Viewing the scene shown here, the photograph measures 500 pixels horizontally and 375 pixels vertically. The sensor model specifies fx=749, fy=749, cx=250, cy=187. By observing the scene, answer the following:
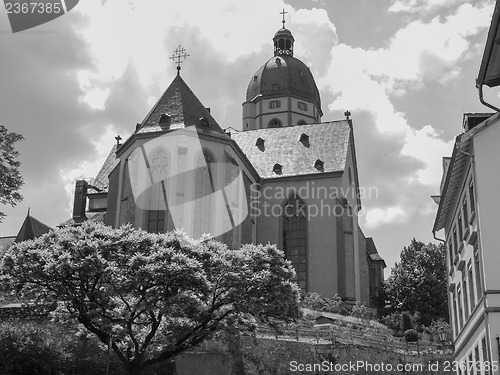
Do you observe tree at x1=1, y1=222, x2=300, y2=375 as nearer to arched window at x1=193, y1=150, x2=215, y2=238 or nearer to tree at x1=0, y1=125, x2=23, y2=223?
tree at x1=0, y1=125, x2=23, y2=223

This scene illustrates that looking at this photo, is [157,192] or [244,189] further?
[244,189]

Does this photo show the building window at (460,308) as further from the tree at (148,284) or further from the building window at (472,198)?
the tree at (148,284)

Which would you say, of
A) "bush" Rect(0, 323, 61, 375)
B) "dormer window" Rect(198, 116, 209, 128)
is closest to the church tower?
"dormer window" Rect(198, 116, 209, 128)

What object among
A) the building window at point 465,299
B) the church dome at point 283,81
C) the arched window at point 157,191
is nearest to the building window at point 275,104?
the church dome at point 283,81

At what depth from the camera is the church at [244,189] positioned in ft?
154

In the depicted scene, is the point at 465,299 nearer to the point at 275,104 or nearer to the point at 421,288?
the point at 421,288

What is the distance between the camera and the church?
47.0 metres

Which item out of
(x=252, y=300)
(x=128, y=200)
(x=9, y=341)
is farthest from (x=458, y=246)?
(x=128, y=200)

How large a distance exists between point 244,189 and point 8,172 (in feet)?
85.4

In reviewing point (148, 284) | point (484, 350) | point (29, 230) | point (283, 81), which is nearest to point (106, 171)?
point (29, 230)

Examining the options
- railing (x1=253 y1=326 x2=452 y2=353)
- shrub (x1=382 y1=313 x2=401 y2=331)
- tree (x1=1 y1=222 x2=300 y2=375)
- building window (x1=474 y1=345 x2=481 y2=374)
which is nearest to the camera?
building window (x1=474 y1=345 x2=481 y2=374)

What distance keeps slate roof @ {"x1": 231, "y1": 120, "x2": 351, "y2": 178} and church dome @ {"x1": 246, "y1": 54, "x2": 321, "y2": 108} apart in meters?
14.6

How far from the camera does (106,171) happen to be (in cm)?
6097

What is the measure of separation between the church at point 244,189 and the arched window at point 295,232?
7 centimetres
